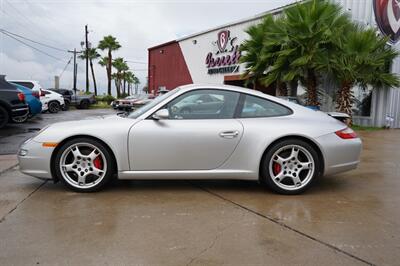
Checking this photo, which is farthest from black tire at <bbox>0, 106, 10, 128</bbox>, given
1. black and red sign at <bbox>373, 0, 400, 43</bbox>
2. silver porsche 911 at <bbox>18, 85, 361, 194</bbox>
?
black and red sign at <bbox>373, 0, 400, 43</bbox>

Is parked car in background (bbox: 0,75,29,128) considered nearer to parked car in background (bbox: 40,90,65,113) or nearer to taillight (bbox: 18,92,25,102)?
taillight (bbox: 18,92,25,102)

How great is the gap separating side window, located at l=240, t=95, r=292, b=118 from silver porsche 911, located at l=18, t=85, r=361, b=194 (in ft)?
0.09

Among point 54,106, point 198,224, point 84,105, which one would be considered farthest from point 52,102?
point 198,224

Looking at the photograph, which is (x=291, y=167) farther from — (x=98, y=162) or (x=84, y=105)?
(x=84, y=105)

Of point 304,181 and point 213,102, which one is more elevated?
point 213,102

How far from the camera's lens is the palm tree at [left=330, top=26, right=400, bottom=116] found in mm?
12219

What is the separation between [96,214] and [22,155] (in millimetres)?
1387

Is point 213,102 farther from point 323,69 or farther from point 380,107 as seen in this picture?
point 380,107

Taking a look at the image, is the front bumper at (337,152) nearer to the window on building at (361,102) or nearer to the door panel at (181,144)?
the door panel at (181,144)

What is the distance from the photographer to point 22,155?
4.30 m

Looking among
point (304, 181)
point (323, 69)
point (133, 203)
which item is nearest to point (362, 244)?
point (304, 181)

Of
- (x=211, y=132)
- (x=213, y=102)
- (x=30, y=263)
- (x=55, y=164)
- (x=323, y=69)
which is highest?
(x=323, y=69)

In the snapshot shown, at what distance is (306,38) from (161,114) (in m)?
9.73

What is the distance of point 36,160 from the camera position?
13.9ft
